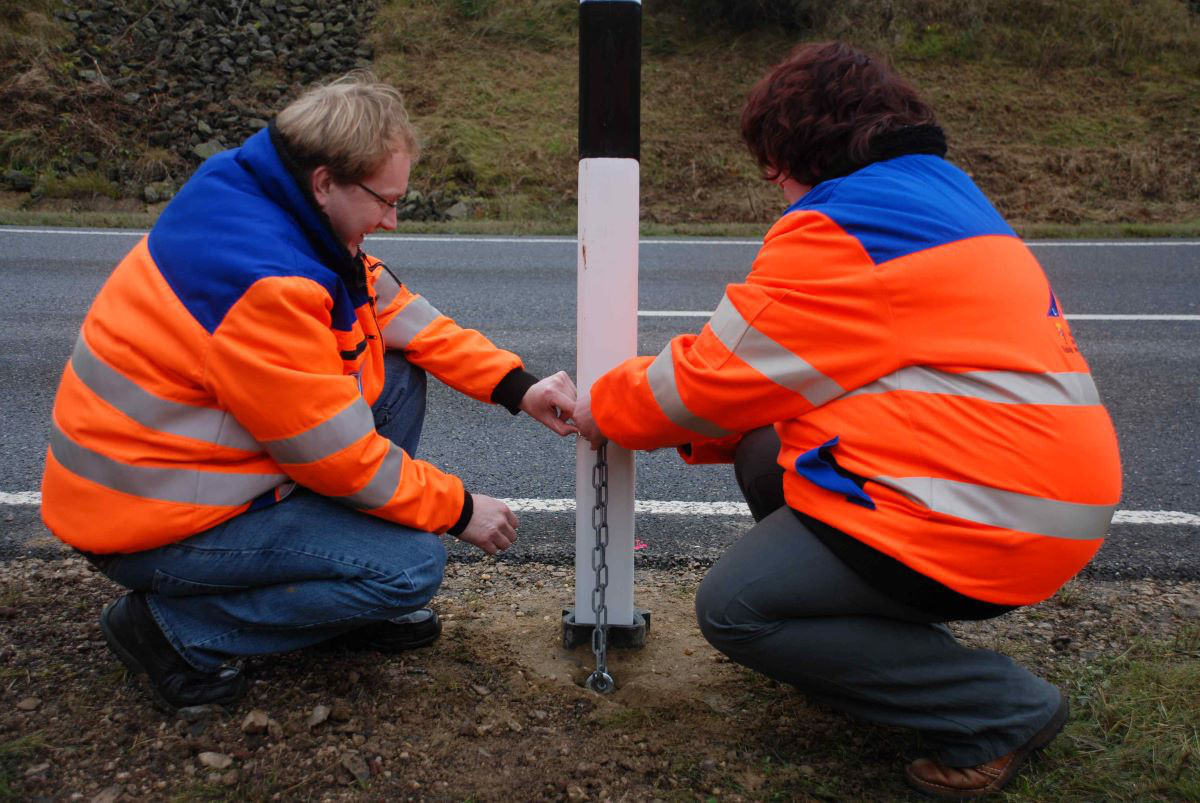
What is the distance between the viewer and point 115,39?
49.0 feet

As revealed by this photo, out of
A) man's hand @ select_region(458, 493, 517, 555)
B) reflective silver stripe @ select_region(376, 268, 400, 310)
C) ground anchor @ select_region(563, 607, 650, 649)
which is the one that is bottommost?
ground anchor @ select_region(563, 607, 650, 649)

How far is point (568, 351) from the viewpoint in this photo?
5.70 meters

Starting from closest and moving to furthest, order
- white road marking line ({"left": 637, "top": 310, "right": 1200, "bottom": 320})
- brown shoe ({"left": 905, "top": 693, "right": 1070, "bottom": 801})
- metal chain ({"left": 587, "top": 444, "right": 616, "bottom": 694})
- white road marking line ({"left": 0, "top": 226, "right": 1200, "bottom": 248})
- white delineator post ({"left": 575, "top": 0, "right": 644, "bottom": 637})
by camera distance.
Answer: brown shoe ({"left": 905, "top": 693, "right": 1070, "bottom": 801})
white delineator post ({"left": 575, "top": 0, "right": 644, "bottom": 637})
metal chain ({"left": 587, "top": 444, "right": 616, "bottom": 694})
white road marking line ({"left": 637, "top": 310, "right": 1200, "bottom": 320})
white road marking line ({"left": 0, "top": 226, "right": 1200, "bottom": 248})

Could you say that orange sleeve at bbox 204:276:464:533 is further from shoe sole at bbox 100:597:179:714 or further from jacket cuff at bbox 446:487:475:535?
shoe sole at bbox 100:597:179:714

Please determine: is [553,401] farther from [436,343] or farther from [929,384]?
[929,384]

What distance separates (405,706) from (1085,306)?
6149mm

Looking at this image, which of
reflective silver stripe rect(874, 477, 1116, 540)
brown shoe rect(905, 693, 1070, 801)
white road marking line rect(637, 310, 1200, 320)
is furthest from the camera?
white road marking line rect(637, 310, 1200, 320)

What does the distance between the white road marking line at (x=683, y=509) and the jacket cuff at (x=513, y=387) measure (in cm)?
91

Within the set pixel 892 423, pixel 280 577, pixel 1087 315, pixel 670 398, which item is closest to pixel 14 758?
pixel 280 577

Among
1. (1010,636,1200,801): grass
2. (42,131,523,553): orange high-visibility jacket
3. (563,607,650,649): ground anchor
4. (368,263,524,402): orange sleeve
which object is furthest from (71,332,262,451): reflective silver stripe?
(1010,636,1200,801): grass

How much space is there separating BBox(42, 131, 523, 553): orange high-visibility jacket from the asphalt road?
1.22 m

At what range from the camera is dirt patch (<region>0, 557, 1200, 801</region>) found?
2.08 m

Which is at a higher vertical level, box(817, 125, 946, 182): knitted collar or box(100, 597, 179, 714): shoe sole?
box(817, 125, 946, 182): knitted collar

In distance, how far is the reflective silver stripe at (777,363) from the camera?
195cm
